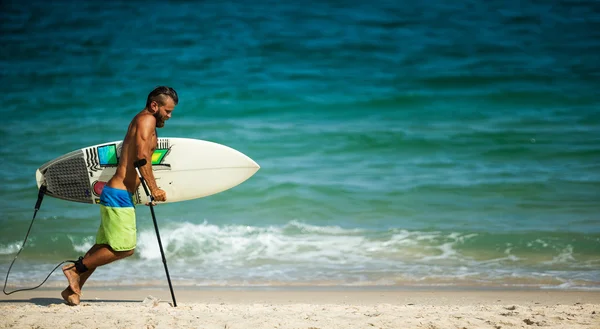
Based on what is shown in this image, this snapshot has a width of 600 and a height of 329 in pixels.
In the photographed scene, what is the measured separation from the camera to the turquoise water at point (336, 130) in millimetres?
5277

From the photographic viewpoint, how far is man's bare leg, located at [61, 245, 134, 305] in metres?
3.64

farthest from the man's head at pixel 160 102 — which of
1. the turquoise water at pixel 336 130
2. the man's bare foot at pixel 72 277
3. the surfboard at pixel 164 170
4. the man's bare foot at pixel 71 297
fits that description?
the turquoise water at pixel 336 130

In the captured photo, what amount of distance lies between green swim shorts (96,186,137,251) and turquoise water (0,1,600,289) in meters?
1.20

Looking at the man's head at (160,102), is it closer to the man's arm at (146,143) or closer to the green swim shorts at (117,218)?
the man's arm at (146,143)

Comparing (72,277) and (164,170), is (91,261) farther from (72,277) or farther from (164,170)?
(164,170)

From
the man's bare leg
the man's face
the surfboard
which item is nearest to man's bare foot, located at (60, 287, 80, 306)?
the man's bare leg

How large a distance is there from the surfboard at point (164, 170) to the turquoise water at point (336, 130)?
0.78 meters

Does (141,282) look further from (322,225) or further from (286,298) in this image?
(322,225)

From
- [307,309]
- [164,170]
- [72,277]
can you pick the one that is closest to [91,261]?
[72,277]

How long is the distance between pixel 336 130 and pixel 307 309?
619cm

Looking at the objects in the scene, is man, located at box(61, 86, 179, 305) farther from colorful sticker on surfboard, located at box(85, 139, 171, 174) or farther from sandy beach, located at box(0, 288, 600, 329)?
colorful sticker on surfboard, located at box(85, 139, 171, 174)

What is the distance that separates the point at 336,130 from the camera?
31.5 ft

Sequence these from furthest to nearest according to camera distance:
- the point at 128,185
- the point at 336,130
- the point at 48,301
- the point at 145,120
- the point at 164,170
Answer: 1. the point at 336,130
2. the point at 164,170
3. the point at 48,301
4. the point at 128,185
5. the point at 145,120

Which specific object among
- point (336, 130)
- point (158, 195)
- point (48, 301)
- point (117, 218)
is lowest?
point (48, 301)
